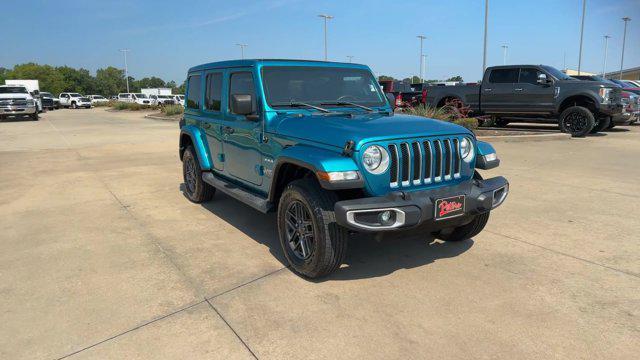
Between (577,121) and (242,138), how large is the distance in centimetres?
1132

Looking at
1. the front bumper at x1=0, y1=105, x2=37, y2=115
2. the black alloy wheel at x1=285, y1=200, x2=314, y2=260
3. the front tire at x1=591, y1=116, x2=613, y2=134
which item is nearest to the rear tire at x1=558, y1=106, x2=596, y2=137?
the front tire at x1=591, y1=116, x2=613, y2=134

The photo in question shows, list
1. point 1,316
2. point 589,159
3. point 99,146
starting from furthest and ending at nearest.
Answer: point 99,146 < point 589,159 < point 1,316

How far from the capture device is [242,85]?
15.5 feet

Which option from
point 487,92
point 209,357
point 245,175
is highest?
point 487,92

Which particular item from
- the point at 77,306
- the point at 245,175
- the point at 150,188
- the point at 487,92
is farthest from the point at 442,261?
the point at 487,92

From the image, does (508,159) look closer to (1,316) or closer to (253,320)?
(253,320)

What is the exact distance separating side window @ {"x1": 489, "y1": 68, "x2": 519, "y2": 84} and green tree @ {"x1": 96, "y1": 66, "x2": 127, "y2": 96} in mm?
124726

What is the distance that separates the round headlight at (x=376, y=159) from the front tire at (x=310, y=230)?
1.18 feet

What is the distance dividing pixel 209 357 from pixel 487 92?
13133mm

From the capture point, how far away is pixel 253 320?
3.10 m

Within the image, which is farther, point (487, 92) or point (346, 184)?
point (487, 92)

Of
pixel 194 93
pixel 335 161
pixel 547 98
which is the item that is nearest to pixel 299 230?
pixel 335 161

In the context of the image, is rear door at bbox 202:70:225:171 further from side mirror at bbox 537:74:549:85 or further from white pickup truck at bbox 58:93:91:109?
white pickup truck at bbox 58:93:91:109

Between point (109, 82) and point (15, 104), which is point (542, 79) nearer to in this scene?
point (15, 104)
